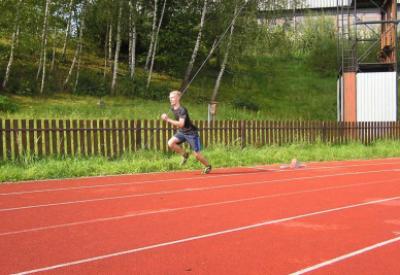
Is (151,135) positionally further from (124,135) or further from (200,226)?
(200,226)

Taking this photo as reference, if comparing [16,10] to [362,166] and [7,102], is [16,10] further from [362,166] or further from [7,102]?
[362,166]

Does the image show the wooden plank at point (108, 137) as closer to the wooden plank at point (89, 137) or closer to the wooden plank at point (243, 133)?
the wooden plank at point (89, 137)

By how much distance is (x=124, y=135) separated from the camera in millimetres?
15781

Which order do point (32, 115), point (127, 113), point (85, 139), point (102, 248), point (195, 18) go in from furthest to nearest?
point (195, 18), point (127, 113), point (32, 115), point (85, 139), point (102, 248)

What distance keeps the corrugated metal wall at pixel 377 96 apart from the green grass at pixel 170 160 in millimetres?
4885

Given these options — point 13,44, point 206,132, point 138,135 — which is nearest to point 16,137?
point 138,135

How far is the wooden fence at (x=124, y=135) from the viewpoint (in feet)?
45.0

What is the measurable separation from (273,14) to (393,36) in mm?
8567

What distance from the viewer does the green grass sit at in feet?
40.0

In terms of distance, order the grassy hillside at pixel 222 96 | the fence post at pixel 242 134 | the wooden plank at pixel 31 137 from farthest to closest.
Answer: the grassy hillside at pixel 222 96 → the fence post at pixel 242 134 → the wooden plank at pixel 31 137

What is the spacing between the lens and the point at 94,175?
12.5 meters

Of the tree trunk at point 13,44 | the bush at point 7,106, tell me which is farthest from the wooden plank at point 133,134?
the tree trunk at point 13,44

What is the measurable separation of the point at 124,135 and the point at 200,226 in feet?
30.3

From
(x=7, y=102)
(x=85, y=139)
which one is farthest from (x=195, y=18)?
(x=85, y=139)
